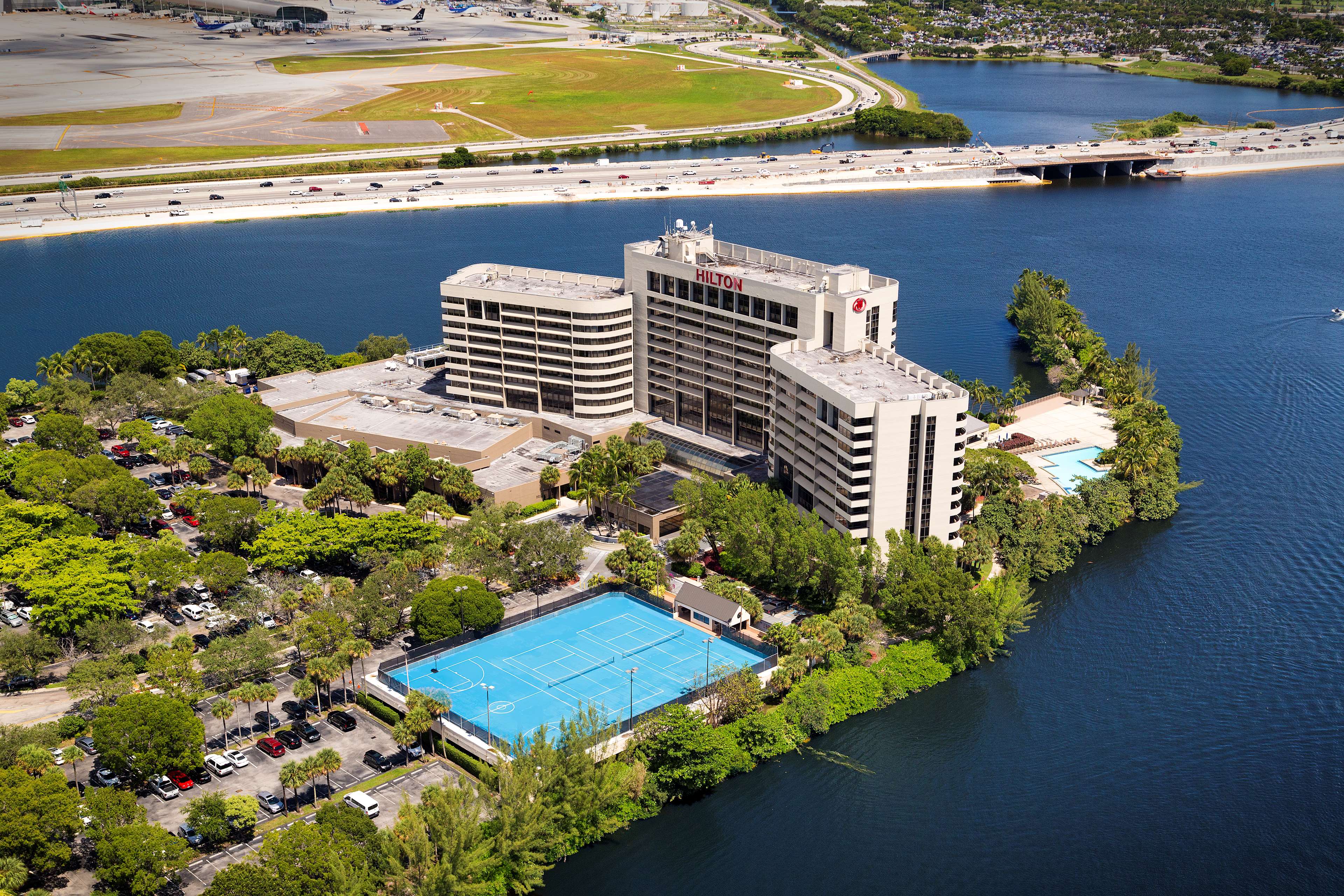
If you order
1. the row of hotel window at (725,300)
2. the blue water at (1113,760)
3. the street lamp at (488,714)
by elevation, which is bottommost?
the blue water at (1113,760)

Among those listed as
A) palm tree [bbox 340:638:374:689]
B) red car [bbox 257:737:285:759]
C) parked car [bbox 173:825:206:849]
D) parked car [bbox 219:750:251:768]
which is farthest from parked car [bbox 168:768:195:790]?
palm tree [bbox 340:638:374:689]

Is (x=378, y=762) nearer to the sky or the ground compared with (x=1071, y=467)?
nearer to the ground

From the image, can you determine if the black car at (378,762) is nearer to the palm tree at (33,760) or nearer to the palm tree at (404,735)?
the palm tree at (404,735)

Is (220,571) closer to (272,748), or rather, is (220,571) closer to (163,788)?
(272,748)

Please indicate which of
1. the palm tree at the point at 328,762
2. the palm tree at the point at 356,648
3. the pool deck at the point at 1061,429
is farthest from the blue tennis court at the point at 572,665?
the pool deck at the point at 1061,429

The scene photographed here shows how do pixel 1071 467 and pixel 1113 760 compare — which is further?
pixel 1071 467

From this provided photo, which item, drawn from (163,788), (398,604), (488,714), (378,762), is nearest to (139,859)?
(163,788)

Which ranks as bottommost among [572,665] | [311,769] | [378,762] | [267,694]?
[378,762]
